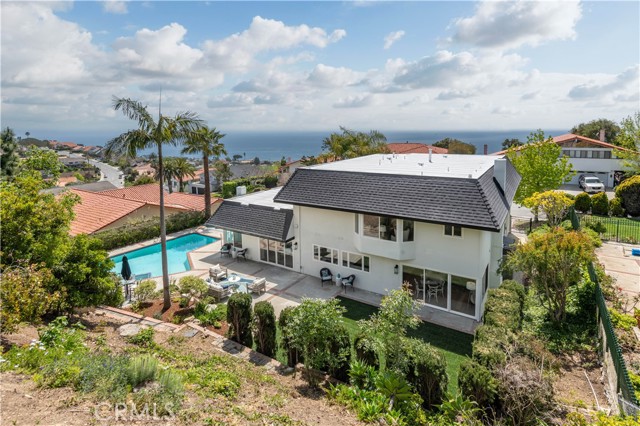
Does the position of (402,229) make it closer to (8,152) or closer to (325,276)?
(325,276)

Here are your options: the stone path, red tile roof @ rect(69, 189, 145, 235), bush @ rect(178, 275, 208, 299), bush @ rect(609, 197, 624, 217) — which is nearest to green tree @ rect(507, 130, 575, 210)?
bush @ rect(609, 197, 624, 217)

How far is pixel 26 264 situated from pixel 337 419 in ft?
35.2

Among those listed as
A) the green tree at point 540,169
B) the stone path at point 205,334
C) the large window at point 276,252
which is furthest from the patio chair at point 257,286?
the green tree at point 540,169

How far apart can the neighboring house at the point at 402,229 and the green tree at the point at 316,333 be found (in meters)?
7.33

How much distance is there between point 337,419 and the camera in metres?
9.09

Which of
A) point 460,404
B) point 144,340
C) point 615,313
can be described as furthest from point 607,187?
point 144,340

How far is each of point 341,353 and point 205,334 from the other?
645 centimetres

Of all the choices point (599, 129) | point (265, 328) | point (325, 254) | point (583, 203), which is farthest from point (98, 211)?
point (599, 129)

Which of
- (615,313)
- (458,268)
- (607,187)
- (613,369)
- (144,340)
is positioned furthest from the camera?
(607,187)

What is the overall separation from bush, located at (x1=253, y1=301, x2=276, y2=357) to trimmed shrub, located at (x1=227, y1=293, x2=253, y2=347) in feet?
2.04

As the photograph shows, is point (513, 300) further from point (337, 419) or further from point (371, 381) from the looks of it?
point (337, 419)

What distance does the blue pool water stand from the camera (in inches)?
989

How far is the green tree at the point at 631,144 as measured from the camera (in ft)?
136

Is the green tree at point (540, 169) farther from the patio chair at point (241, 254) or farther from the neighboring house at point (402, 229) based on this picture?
the patio chair at point (241, 254)
